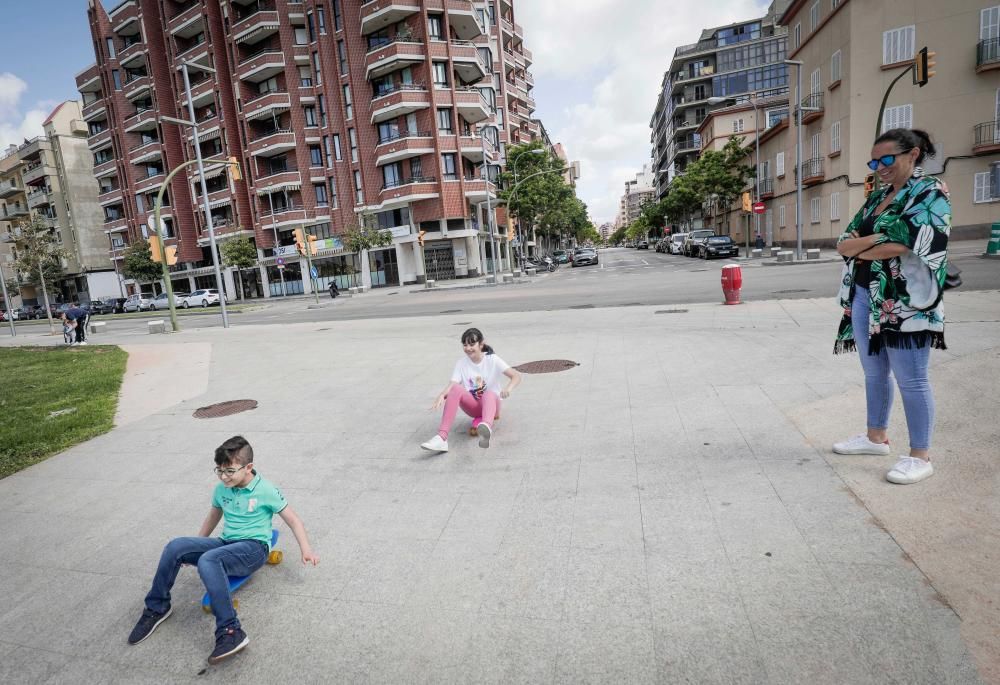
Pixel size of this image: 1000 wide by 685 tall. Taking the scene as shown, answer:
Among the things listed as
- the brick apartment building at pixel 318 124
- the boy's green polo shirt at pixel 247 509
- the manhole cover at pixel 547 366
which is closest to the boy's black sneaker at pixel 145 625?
the boy's green polo shirt at pixel 247 509

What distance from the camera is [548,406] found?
5961 mm

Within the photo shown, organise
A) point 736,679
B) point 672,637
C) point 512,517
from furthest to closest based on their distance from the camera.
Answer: point 512,517
point 672,637
point 736,679

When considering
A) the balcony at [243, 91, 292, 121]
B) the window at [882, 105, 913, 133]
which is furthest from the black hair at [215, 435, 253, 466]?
the balcony at [243, 91, 292, 121]

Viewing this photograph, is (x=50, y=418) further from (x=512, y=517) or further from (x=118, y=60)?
(x=118, y=60)

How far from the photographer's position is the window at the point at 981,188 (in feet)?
90.2

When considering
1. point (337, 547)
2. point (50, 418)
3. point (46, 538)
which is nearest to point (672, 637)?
point (337, 547)

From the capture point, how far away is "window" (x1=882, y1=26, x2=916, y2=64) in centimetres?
2759

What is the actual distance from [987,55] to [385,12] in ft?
119

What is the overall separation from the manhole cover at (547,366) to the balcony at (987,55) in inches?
1276


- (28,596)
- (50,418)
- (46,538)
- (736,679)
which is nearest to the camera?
(736,679)

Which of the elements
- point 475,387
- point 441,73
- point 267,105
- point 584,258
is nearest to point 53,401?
point 475,387

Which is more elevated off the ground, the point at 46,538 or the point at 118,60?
the point at 118,60

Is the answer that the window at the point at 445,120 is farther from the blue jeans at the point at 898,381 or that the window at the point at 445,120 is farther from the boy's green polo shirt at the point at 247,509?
the boy's green polo shirt at the point at 247,509

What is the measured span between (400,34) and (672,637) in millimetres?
46247
